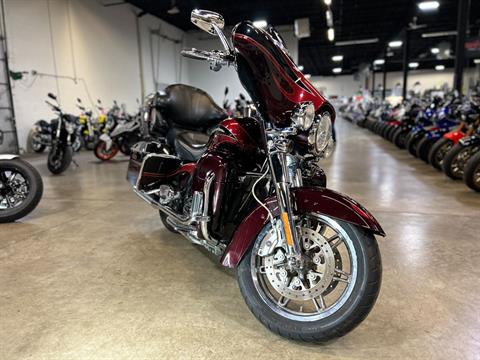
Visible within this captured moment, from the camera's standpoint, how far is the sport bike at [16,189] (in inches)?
121

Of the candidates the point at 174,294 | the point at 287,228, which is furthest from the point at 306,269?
the point at 174,294

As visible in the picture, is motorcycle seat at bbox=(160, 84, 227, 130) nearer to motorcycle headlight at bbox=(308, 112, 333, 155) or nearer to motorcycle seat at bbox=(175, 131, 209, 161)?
motorcycle seat at bbox=(175, 131, 209, 161)

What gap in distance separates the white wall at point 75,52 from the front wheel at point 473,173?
8.29m

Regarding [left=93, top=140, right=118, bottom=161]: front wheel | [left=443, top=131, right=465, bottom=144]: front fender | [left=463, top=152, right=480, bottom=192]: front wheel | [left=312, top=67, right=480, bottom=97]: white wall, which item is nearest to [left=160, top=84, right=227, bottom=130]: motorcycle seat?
[left=463, top=152, right=480, bottom=192]: front wheel

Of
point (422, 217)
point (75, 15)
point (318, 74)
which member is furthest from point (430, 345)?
point (318, 74)

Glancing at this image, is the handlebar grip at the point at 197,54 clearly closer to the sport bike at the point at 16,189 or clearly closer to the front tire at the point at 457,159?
the sport bike at the point at 16,189

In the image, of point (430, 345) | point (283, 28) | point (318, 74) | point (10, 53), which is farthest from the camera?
point (318, 74)

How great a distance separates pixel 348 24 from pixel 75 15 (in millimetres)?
10232

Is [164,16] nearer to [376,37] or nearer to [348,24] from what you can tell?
[348,24]

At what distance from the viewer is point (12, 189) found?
10.3 feet

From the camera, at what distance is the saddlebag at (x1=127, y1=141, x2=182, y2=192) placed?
232 cm

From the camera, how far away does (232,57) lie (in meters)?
1.47

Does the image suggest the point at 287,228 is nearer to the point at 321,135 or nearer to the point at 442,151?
the point at 321,135

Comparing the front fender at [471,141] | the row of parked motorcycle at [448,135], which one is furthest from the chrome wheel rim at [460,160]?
the front fender at [471,141]
